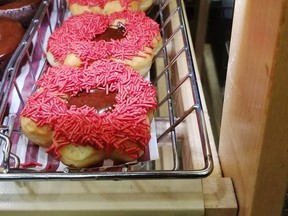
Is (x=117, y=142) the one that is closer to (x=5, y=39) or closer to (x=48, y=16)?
(x=5, y=39)

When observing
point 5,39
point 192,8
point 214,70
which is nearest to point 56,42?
point 5,39

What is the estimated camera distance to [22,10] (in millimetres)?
1190

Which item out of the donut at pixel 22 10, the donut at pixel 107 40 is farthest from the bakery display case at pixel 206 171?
the donut at pixel 22 10

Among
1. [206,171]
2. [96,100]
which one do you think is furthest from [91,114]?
[206,171]

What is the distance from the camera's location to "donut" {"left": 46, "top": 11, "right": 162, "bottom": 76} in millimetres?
1020

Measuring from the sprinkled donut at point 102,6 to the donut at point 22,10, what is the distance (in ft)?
0.31

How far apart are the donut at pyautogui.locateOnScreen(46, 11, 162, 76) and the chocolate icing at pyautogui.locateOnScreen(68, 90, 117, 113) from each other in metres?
0.17

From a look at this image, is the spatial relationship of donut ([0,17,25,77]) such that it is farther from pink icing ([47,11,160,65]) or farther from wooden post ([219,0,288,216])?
wooden post ([219,0,288,216])

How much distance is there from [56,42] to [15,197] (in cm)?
50

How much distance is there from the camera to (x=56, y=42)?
3.50ft

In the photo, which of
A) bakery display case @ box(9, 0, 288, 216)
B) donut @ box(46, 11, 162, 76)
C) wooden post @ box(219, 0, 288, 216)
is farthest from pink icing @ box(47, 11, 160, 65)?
wooden post @ box(219, 0, 288, 216)

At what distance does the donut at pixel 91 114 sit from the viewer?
77 centimetres

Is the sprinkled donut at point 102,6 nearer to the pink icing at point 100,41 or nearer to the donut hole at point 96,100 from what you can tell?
the pink icing at point 100,41

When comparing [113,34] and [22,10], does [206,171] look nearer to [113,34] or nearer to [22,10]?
[113,34]
